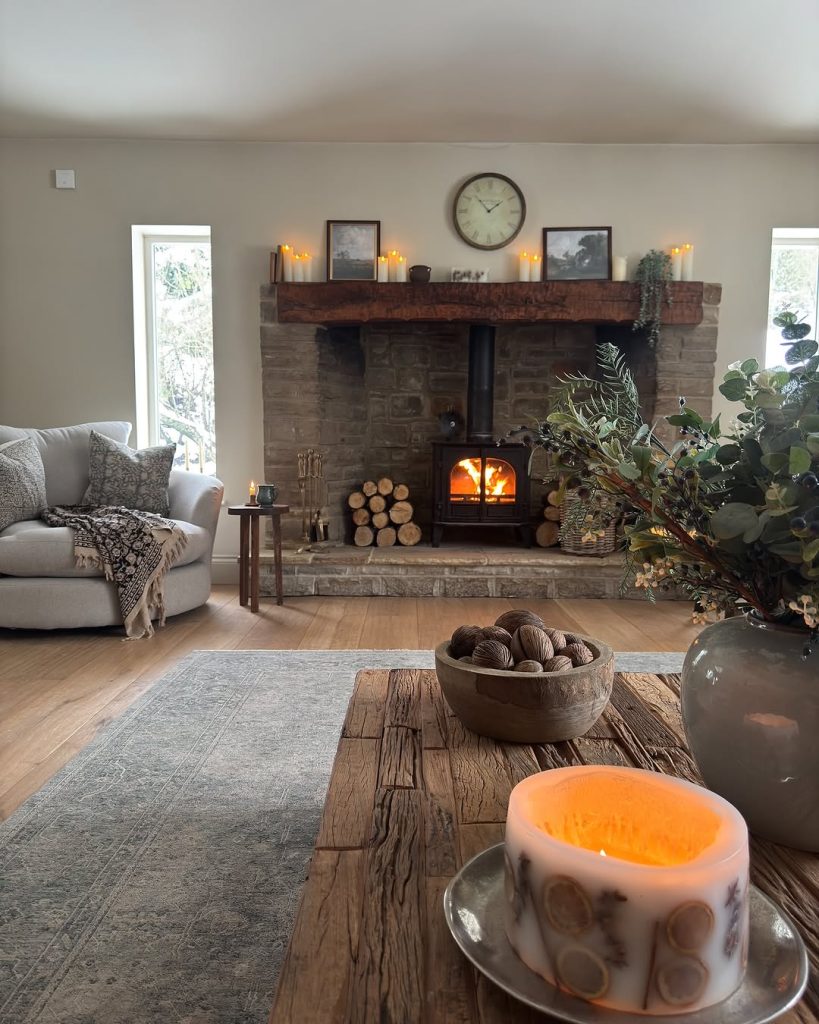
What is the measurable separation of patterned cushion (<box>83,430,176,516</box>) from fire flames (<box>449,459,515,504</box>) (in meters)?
1.64

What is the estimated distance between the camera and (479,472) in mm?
4598

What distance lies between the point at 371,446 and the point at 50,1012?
406 cm

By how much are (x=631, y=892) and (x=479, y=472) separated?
410 cm

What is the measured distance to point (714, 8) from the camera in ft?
11.4

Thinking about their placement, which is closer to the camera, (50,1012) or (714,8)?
(50,1012)

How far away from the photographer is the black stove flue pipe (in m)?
4.61

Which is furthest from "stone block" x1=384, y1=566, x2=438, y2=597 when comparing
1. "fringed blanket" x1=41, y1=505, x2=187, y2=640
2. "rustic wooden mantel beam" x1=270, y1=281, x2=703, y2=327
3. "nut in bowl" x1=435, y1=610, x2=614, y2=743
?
"nut in bowl" x1=435, y1=610, x2=614, y2=743

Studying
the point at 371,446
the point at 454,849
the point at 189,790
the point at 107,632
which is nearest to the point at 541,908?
the point at 454,849

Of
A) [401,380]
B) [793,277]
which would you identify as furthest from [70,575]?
[793,277]

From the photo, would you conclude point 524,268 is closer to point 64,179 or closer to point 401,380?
point 401,380

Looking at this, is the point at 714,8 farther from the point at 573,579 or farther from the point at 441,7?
the point at 573,579

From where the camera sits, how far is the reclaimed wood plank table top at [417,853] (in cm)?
→ 58

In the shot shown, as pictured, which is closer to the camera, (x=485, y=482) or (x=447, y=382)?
(x=485, y=482)

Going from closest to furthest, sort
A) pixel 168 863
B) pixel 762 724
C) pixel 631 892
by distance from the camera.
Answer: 1. pixel 631 892
2. pixel 762 724
3. pixel 168 863
